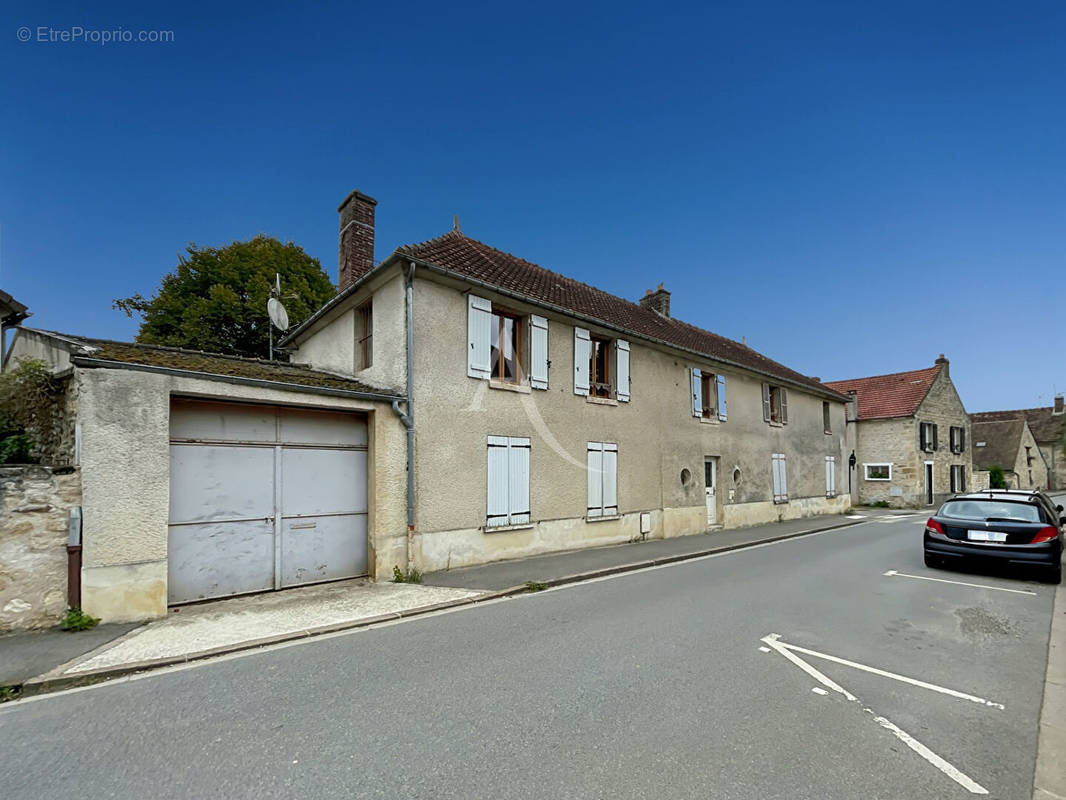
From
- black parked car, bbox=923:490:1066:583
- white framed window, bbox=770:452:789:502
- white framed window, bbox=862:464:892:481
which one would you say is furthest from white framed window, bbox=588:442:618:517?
white framed window, bbox=862:464:892:481

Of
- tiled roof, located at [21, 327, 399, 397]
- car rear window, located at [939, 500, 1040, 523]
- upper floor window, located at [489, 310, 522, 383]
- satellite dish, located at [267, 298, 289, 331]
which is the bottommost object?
car rear window, located at [939, 500, 1040, 523]

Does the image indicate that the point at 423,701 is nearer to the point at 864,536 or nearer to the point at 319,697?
the point at 319,697

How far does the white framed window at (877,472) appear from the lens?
27.1 metres

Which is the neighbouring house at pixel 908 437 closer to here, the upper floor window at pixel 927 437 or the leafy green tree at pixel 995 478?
the upper floor window at pixel 927 437

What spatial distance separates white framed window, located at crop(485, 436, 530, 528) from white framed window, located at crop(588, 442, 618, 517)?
1991 millimetres

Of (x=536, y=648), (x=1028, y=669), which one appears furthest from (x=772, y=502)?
(x=536, y=648)

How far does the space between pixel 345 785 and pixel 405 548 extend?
5.81 m

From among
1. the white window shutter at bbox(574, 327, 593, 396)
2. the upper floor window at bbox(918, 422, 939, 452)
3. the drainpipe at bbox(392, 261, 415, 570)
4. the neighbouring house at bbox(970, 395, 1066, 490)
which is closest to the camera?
the drainpipe at bbox(392, 261, 415, 570)

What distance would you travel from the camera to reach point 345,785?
9.88 ft

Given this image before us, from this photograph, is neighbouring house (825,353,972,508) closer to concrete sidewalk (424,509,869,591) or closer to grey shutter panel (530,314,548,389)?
concrete sidewalk (424,509,869,591)

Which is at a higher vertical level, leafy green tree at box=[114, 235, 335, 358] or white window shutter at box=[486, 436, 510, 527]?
leafy green tree at box=[114, 235, 335, 358]

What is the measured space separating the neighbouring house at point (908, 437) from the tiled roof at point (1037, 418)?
19.9 metres

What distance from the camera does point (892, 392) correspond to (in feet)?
96.0

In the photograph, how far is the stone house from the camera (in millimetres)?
6316
